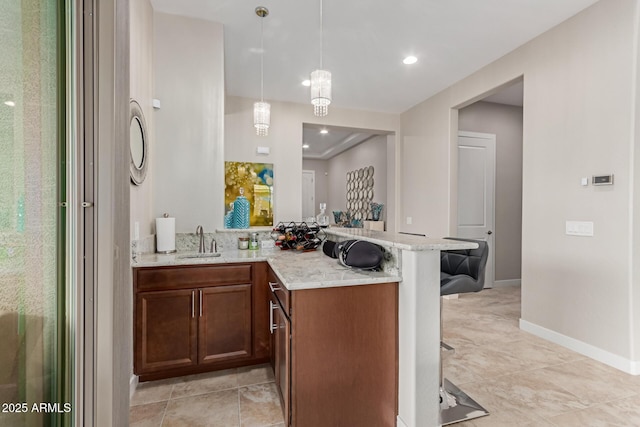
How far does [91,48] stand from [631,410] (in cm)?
356

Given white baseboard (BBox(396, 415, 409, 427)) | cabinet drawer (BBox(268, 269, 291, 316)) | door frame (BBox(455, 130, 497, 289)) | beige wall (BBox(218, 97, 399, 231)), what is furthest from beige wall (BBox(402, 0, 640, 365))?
beige wall (BBox(218, 97, 399, 231))

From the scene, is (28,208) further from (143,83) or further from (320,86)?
(320,86)

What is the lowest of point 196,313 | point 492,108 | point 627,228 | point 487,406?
point 487,406

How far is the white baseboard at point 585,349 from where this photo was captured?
7.47 ft

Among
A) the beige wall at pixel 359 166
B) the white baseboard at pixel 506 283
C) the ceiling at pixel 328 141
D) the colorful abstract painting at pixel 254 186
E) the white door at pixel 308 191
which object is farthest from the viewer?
the white door at pixel 308 191

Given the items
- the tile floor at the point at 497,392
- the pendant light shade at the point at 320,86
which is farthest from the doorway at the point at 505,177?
the pendant light shade at the point at 320,86

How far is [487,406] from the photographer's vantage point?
190cm

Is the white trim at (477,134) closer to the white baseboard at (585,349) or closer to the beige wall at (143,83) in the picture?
the white baseboard at (585,349)

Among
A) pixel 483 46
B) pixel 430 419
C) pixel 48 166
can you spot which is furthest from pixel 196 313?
pixel 483 46

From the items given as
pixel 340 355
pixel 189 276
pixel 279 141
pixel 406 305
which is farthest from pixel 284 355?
pixel 279 141

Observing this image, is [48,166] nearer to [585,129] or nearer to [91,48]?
[91,48]

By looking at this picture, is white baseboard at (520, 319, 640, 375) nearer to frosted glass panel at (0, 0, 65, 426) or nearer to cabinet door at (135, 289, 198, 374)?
cabinet door at (135, 289, 198, 374)

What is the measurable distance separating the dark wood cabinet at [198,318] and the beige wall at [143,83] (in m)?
0.46

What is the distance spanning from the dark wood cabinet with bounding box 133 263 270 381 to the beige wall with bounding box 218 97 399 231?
2670 mm
